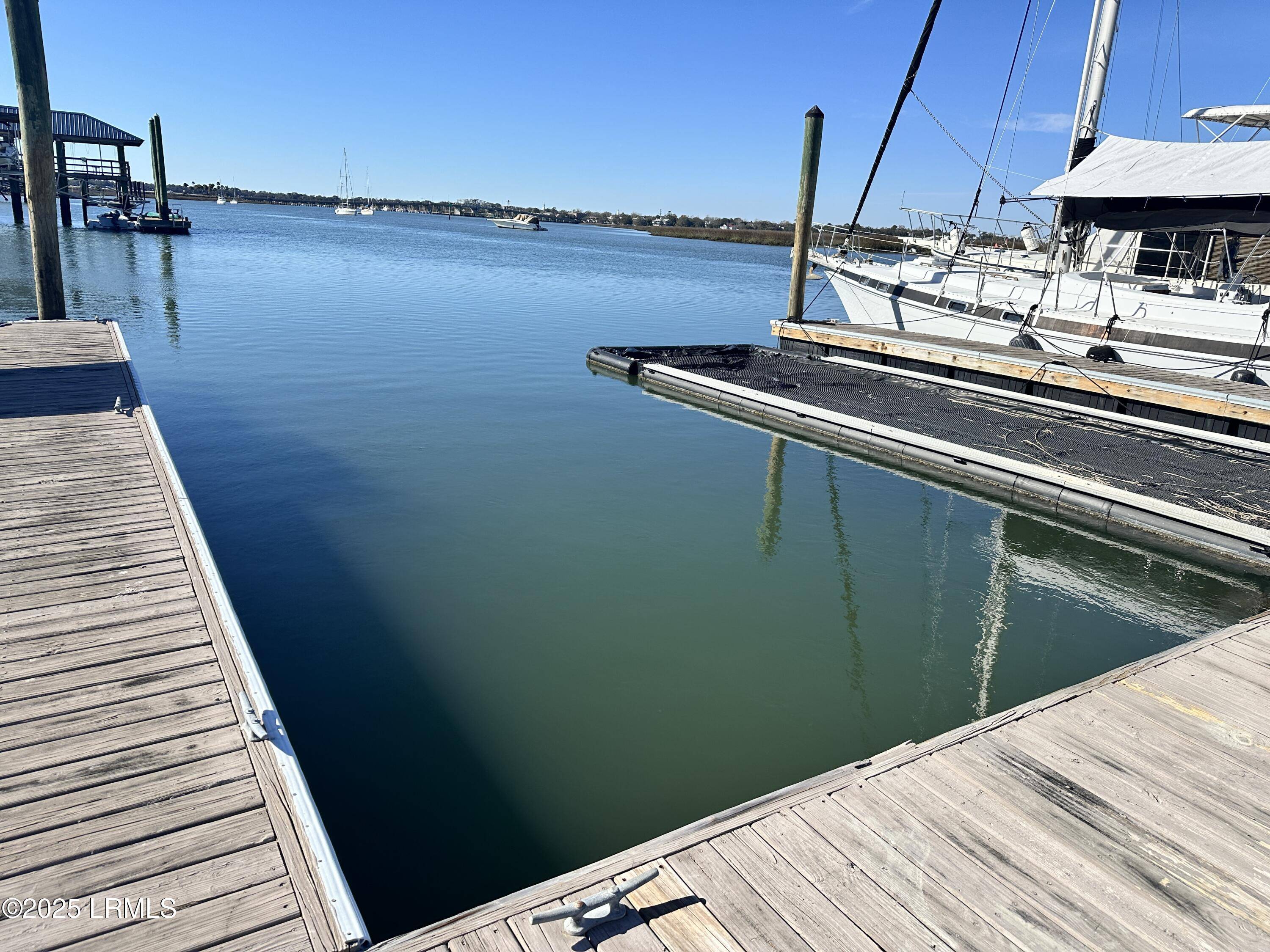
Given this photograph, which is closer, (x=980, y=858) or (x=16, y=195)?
(x=980, y=858)

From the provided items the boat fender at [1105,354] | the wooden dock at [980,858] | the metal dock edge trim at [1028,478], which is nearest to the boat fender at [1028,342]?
the boat fender at [1105,354]

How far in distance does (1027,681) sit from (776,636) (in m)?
1.66

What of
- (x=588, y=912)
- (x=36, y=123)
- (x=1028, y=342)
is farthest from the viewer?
(x=1028, y=342)

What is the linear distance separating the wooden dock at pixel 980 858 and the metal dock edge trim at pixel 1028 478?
12.2ft

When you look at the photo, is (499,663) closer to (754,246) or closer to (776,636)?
(776,636)

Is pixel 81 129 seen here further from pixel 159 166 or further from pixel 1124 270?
pixel 1124 270

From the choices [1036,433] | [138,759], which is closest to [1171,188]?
[1036,433]

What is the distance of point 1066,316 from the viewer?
1399 cm

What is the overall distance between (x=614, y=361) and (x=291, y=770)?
38.5 feet

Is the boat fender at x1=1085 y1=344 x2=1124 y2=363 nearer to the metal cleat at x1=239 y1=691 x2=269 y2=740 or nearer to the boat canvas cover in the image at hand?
the boat canvas cover

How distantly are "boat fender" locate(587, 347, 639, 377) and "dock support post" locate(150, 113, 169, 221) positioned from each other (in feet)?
143

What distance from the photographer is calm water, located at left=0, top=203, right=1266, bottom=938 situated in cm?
396

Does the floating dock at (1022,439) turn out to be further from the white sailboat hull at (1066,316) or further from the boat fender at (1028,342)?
the boat fender at (1028,342)

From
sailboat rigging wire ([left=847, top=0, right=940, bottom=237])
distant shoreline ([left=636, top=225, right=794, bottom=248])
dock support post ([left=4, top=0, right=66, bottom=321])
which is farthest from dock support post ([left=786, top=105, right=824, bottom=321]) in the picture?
distant shoreline ([left=636, top=225, right=794, bottom=248])
